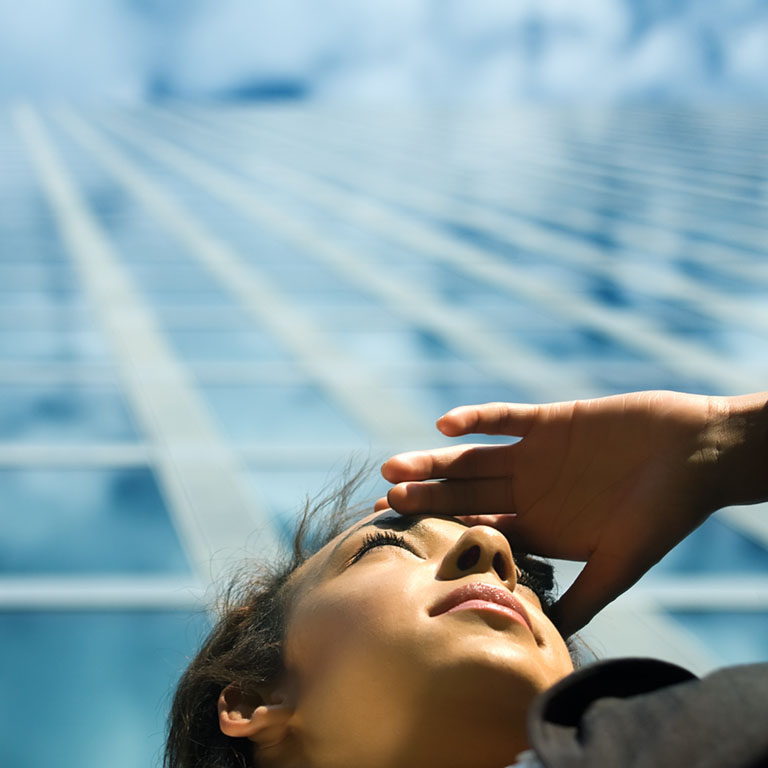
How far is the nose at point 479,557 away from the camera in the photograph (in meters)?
2.32

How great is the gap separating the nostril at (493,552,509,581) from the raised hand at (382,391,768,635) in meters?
0.33

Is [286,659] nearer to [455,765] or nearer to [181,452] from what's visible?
[455,765]

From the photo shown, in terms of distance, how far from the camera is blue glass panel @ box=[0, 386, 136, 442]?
6.67 metres

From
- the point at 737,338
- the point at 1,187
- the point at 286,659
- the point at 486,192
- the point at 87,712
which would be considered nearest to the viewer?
the point at 286,659

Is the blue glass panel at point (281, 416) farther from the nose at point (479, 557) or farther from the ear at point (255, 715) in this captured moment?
the nose at point (479, 557)

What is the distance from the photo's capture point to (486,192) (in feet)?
59.1

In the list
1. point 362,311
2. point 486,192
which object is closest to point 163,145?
point 486,192

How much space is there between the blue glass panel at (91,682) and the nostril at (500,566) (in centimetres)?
176

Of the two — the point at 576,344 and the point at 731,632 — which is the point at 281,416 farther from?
the point at 731,632

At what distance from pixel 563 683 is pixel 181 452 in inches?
190

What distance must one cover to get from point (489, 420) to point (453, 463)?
5.9 inches

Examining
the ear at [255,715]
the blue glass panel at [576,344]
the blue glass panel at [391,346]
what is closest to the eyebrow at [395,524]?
the ear at [255,715]

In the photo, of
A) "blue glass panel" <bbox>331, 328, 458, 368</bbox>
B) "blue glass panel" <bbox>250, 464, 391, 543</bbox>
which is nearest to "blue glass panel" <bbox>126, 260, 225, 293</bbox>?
"blue glass panel" <bbox>331, 328, 458, 368</bbox>

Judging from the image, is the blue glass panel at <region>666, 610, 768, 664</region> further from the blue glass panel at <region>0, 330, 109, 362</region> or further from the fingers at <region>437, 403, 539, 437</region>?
the blue glass panel at <region>0, 330, 109, 362</region>
